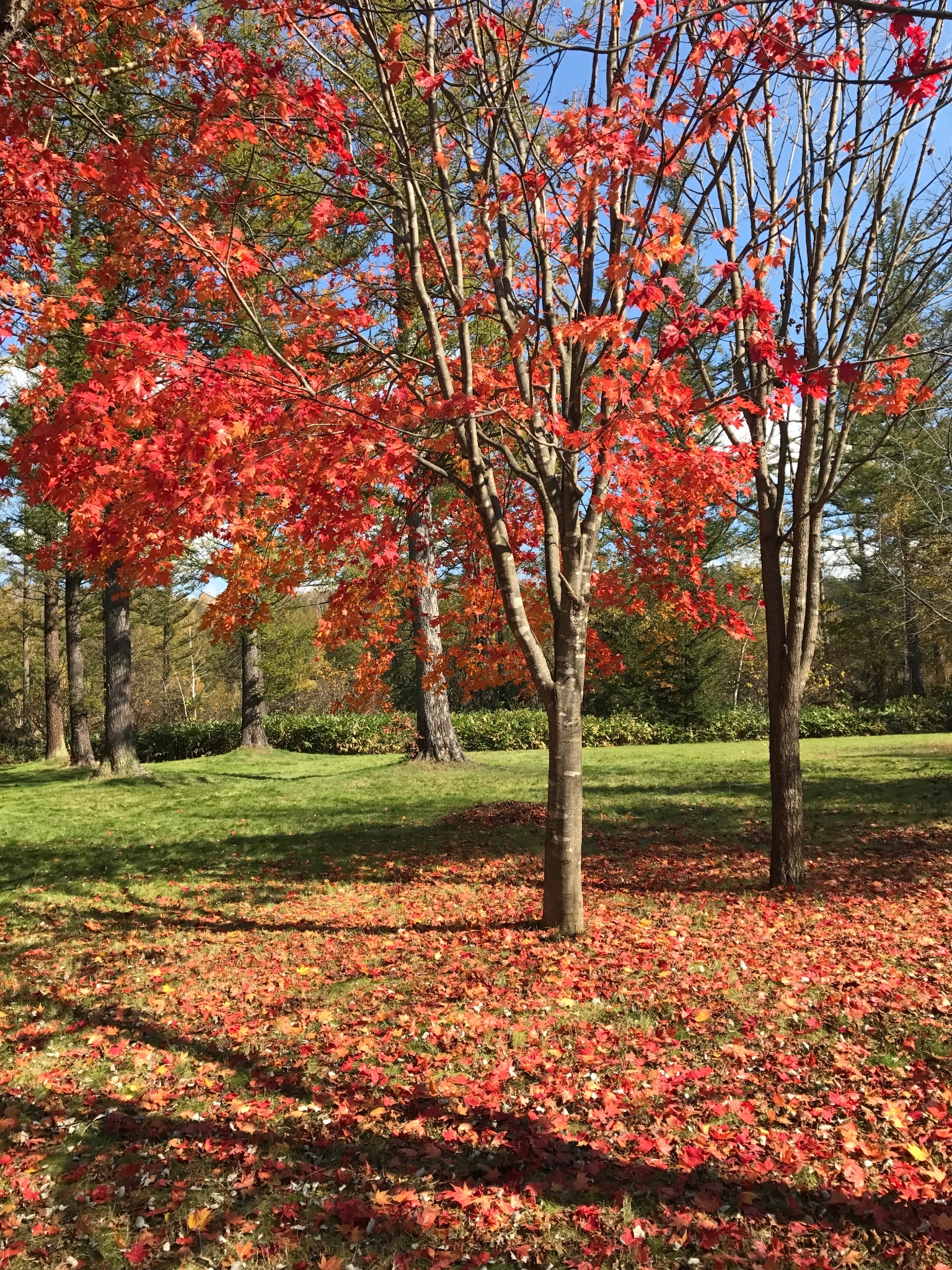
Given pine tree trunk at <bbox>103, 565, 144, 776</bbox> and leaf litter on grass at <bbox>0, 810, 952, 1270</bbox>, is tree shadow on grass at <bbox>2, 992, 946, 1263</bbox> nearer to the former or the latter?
leaf litter on grass at <bbox>0, 810, 952, 1270</bbox>

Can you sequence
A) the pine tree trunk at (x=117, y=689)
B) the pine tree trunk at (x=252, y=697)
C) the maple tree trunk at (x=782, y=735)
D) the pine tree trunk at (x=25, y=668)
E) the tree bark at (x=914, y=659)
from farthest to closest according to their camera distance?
the pine tree trunk at (x=25, y=668) < the tree bark at (x=914, y=659) < the pine tree trunk at (x=252, y=697) < the pine tree trunk at (x=117, y=689) < the maple tree trunk at (x=782, y=735)

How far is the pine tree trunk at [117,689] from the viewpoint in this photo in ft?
48.0

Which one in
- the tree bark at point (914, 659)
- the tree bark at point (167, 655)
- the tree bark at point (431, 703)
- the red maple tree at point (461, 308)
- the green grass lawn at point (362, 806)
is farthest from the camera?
the tree bark at point (167, 655)

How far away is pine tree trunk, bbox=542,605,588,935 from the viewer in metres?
5.02

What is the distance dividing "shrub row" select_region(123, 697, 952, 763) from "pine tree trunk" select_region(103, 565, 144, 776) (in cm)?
792

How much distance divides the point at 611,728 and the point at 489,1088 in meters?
19.2

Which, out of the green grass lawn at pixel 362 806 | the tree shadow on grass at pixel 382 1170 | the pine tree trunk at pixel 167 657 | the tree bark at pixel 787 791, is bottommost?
the green grass lawn at pixel 362 806

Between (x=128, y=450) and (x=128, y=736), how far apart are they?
11134 millimetres

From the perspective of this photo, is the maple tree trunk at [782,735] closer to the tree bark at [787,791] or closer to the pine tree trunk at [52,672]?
the tree bark at [787,791]

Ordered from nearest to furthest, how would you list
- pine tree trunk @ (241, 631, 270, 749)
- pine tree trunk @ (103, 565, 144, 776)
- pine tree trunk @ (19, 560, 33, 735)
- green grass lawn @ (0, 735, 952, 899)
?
green grass lawn @ (0, 735, 952, 899)
pine tree trunk @ (103, 565, 144, 776)
pine tree trunk @ (241, 631, 270, 749)
pine tree trunk @ (19, 560, 33, 735)

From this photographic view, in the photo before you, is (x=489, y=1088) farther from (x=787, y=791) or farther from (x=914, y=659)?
(x=914, y=659)

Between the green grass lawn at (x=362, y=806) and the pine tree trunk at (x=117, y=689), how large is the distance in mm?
711

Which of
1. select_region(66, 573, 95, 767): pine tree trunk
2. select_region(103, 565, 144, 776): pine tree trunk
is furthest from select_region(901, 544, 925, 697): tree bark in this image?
select_region(66, 573, 95, 767): pine tree trunk

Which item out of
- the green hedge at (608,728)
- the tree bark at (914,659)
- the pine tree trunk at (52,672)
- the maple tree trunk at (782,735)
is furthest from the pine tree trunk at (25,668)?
the tree bark at (914,659)
